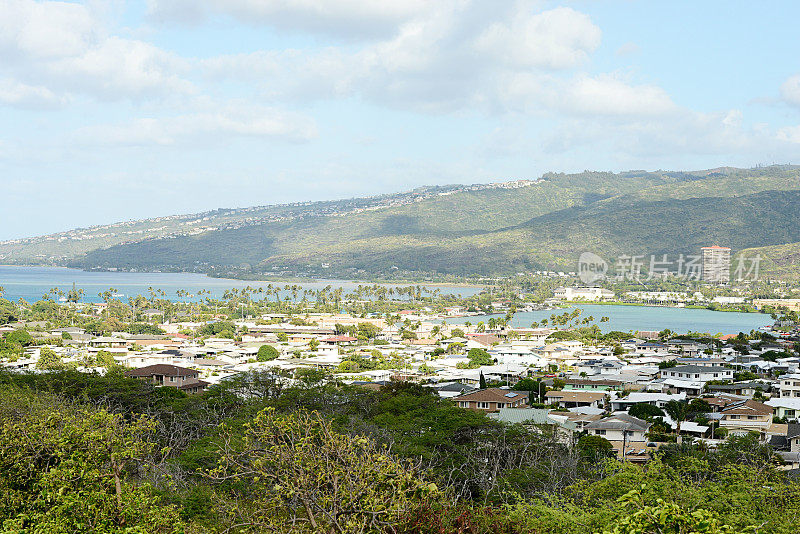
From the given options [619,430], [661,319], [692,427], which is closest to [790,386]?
[692,427]

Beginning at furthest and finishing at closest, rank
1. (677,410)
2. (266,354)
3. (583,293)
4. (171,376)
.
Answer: (583,293) < (266,354) < (171,376) < (677,410)

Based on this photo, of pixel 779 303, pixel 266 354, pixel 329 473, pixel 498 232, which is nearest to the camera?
pixel 329 473

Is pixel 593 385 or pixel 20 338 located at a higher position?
pixel 20 338

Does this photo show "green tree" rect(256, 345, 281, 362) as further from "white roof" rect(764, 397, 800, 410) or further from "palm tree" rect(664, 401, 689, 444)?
"white roof" rect(764, 397, 800, 410)

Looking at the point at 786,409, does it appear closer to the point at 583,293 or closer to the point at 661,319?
the point at 661,319

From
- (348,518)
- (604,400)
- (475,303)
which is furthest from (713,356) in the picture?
(475,303)

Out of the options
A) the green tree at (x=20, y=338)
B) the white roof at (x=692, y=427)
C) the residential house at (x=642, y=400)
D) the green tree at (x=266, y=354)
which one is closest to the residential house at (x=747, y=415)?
the white roof at (x=692, y=427)
